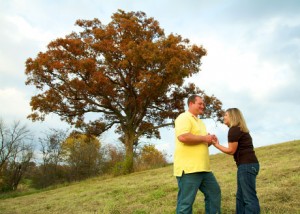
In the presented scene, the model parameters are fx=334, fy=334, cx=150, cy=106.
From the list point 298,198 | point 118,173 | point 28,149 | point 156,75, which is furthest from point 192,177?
point 28,149

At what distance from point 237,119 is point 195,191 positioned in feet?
4.73

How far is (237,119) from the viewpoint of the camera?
5738 millimetres

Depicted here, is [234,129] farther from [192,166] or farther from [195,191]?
[195,191]

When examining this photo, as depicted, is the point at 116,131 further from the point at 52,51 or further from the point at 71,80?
the point at 52,51

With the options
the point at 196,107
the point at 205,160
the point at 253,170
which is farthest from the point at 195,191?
the point at 196,107

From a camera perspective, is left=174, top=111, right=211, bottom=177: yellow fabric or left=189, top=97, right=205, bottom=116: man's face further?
left=189, top=97, right=205, bottom=116: man's face

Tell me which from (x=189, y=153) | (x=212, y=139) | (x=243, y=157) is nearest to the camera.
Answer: (x=189, y=153)

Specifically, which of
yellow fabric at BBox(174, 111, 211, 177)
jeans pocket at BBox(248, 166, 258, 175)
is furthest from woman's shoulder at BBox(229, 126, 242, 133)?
jeans pocket at BBox(248, 166, 258, 175)

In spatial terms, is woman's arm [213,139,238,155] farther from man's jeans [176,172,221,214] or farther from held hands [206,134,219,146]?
man's jeans [176,172,221,214]

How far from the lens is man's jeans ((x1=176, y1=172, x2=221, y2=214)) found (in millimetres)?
5234

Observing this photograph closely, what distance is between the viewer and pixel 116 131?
28219 mm

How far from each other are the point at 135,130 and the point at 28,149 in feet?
64.3

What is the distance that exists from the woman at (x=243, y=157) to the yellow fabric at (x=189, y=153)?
1.12 ft

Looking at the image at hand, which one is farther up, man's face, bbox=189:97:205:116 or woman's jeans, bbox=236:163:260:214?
man's face, bbox=189:97:205:116
